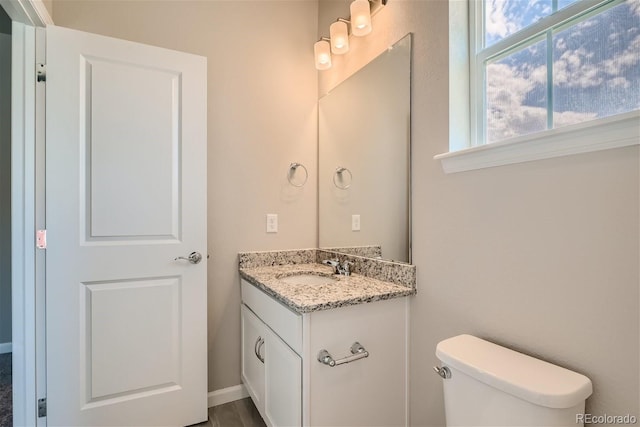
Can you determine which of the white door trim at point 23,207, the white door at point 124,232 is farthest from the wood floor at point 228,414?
the white door trim at point 23,207

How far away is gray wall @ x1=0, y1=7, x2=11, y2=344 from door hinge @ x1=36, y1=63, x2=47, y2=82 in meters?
1.61

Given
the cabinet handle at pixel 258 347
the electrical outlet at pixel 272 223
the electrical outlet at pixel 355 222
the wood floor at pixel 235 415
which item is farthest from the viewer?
the electrical outlet at pixel 272 223

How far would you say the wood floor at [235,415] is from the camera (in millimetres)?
1725

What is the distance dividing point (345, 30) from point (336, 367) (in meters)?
1.71

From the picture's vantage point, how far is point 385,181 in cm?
164

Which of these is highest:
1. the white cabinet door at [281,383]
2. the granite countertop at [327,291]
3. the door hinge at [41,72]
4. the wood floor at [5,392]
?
the door hinge at [41,72]

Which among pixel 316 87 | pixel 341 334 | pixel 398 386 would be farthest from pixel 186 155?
pixel 398 386

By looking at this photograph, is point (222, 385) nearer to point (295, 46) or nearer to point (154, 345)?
point (154, 345)

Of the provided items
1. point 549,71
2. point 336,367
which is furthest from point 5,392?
point 549,71

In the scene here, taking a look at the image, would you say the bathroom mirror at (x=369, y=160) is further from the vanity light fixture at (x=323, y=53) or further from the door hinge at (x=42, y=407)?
the door hinge at (x=42, y=407)

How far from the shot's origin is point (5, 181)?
99.3 inches

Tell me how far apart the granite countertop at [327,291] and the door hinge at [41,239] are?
3.01ft

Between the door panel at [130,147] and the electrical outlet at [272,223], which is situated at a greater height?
the door panel at [130,147]

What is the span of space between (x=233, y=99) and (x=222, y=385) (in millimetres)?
1714
